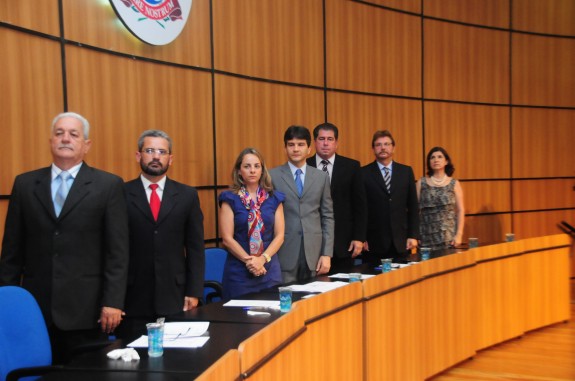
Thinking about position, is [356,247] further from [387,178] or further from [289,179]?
[289,179]

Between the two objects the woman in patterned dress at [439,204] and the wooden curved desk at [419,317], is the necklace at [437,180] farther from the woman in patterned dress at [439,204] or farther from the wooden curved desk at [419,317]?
the wooden curved desk at [419,317]

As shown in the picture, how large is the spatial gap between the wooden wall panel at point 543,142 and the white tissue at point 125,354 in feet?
22.5

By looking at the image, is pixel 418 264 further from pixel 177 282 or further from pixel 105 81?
pixel 105 81

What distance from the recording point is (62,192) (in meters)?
2.65

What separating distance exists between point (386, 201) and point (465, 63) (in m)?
3.60

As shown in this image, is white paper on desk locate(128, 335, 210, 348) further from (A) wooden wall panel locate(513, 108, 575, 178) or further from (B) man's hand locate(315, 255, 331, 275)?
(A) wooden wall panel locate(513, 108, 575, 178)

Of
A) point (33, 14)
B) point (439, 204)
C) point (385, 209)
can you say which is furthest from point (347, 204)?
point (33, 14)

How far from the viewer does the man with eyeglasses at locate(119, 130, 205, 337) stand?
295 centimetres

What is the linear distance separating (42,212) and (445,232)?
3.49 metres

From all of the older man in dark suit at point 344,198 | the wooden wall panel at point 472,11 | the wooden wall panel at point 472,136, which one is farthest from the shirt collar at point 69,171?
the wooden wall panel at point 472,11

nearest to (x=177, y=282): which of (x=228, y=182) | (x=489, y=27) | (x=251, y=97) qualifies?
(x=228, y=182)

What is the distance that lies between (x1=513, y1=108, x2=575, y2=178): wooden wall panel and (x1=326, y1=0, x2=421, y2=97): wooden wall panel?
1.79 m

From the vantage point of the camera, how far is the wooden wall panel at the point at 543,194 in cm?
A: 802

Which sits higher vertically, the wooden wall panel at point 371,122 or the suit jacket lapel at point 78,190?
the wooden wall panel at point 371,122
